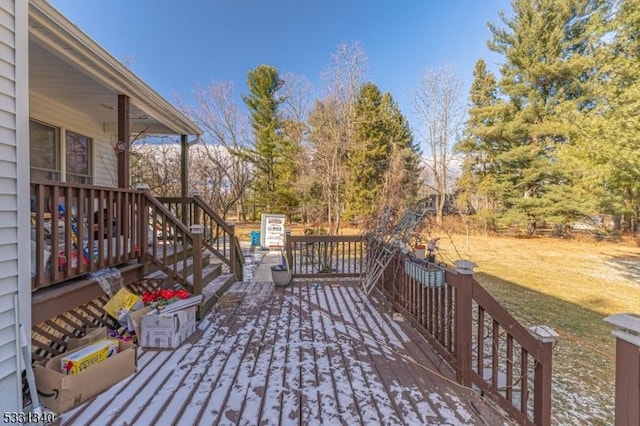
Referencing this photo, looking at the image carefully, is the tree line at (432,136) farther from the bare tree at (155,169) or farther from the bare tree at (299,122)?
the bare tree at (155,169)

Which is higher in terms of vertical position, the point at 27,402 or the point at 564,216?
the point at 564,216

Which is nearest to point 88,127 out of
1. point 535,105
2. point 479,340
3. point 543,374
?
point 479,340

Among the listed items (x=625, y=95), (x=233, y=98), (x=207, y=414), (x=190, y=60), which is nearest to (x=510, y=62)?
(x=625, y=95)

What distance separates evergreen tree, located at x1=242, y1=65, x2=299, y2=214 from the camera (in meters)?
19.7

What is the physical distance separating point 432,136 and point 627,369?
1918 cm

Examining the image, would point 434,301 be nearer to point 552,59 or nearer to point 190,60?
point 552,59

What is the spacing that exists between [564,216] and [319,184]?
1225 cm

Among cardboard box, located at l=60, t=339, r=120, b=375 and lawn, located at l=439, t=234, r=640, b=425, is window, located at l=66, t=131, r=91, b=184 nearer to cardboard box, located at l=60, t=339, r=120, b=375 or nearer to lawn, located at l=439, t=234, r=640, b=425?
cardboard box, located at l=60, t=339, r=120, b=375

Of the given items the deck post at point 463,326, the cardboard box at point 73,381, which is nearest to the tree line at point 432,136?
the deck post at point 463,326

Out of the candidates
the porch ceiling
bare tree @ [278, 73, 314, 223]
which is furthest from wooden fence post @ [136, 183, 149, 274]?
bare tree @ [278, 73, 314, 223]

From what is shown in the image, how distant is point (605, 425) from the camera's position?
2754mm

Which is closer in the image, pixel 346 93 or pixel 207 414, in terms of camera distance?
pixel 207 414

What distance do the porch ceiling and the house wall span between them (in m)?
0.11

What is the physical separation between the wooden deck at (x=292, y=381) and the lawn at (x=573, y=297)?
1.10 metres
